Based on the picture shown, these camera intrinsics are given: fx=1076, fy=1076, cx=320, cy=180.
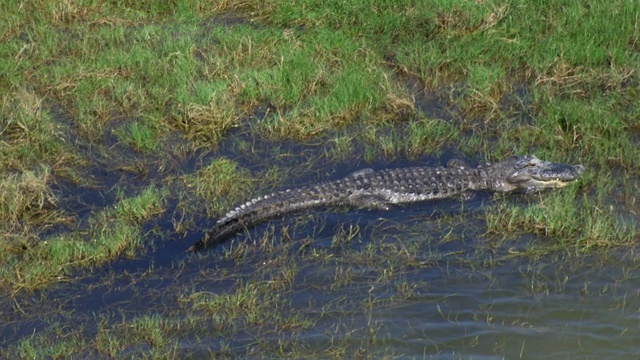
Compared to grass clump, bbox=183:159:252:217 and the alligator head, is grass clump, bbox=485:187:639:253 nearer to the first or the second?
the alligator head

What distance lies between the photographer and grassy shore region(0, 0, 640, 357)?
681 cm

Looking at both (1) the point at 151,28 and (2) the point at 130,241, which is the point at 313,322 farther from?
(1) the point at 151,28

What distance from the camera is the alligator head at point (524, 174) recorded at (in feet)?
25.9

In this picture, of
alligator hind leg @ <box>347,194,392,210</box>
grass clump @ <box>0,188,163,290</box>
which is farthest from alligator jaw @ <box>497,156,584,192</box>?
grass clump @ <box>0,188,163,290</box>

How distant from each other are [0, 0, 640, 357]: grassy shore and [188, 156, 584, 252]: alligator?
0.68 feet

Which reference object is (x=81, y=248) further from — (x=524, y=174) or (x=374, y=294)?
(x=524, y=174)

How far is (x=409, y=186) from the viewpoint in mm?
7820

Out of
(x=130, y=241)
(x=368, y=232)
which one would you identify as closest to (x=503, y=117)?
(x=368, y=232)

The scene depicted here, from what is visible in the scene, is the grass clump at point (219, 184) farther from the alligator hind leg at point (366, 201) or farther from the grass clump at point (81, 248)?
the alligator hind leg at point (366, 201)

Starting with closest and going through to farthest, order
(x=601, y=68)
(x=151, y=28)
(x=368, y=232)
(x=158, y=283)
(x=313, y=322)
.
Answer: (x=313, y=322), (x=158, y=283), (x=368, y=232), (x=601, y=68), (x=151, y=28)

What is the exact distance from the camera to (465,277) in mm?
6695

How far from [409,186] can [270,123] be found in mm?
1393

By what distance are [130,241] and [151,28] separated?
3261 mm

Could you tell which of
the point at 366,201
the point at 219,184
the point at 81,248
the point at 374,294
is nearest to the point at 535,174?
the point at 366,201
